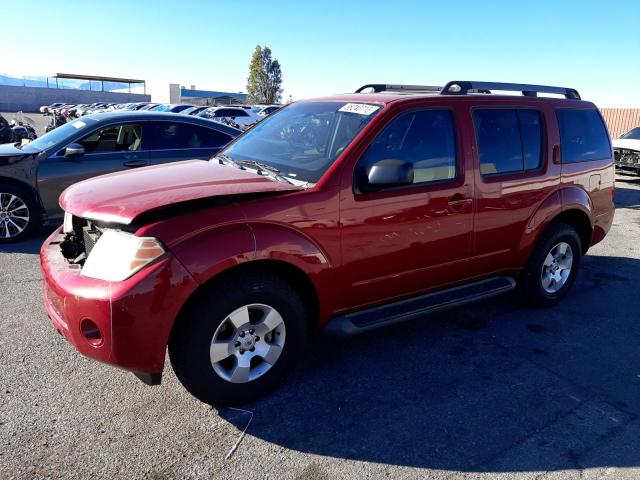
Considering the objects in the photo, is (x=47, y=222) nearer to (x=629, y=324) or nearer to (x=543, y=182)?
(x=543, y=182)

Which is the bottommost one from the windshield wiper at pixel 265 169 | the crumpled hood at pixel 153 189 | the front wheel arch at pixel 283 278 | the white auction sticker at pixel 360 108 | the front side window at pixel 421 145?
the front wheel arch at pixel 283 278

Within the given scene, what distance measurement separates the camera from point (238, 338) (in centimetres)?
297

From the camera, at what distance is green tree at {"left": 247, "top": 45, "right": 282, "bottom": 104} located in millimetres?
63094

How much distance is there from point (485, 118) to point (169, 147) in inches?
180

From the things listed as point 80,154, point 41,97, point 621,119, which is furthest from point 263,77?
point 80,154

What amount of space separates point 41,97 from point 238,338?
66.5m

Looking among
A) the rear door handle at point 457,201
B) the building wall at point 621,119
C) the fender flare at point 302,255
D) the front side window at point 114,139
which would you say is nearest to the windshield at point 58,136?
the front side window at point 114,139

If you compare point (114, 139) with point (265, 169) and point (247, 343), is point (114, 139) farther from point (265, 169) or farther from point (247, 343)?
point (247, 343)

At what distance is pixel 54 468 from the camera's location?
2506 mm

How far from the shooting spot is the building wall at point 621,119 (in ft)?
80.2

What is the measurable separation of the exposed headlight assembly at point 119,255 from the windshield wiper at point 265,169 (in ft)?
3.31

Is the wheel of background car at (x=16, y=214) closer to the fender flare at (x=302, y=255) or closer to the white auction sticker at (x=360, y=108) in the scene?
the white auction sticker at (x=360, y=108)

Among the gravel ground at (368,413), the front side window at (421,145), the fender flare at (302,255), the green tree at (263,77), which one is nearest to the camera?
the gravel ground at (368,413)

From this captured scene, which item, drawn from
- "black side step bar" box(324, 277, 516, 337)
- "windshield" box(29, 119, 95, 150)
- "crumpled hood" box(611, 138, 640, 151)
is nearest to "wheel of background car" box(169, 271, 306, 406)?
"black side step bar" box(324, 277, 516, 337)
